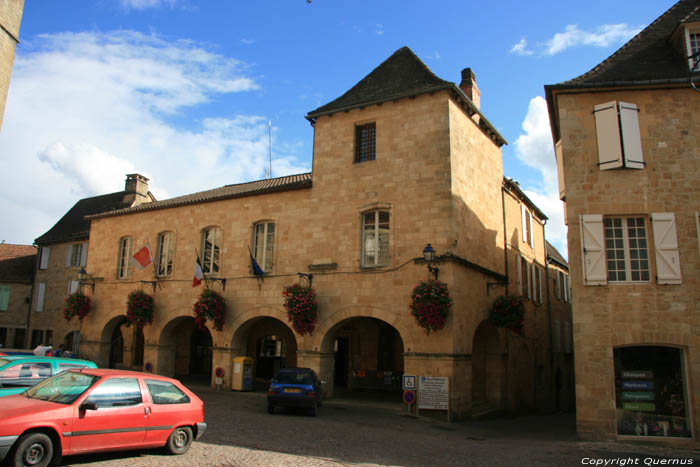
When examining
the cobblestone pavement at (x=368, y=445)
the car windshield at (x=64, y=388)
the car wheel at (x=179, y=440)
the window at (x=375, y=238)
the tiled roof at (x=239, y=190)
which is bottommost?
the cobblestone pavement at (x=368, y=445)

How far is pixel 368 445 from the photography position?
10664 millimetres

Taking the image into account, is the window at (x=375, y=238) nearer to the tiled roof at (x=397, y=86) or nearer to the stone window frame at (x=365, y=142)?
the stone window frame at (x=365, y=142)

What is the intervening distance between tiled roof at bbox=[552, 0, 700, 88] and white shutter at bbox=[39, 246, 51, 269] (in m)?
29.1

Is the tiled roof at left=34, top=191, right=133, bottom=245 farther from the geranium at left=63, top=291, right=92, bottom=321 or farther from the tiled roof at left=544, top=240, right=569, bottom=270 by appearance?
the tiled roof at left=544, top=240, right=569, bottom=270

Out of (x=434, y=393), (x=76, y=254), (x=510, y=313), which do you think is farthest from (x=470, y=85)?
(x=76, y=254)

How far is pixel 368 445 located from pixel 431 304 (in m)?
4.92

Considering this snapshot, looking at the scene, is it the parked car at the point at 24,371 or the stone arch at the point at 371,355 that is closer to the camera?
the parked car at the point at 24,371

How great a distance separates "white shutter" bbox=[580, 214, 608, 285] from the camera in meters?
12.3

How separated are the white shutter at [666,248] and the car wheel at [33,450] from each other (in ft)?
39.6

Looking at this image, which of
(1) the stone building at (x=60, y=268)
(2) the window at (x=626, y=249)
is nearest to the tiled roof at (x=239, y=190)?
(1) the stone building at (x=60, y=268)

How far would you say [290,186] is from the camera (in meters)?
18.8

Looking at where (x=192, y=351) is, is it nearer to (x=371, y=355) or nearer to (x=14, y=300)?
(x=371, y=355)

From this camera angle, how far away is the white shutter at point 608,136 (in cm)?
1275

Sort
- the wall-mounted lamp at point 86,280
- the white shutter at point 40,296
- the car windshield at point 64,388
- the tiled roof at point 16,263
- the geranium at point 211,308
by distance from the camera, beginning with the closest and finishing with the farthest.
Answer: the car windshield at point 64,388
the geranium at point 211,308
the wall-mounted lamp at point 86,280
the white shutter at point 40,296
the tiled roof at point 16,263
